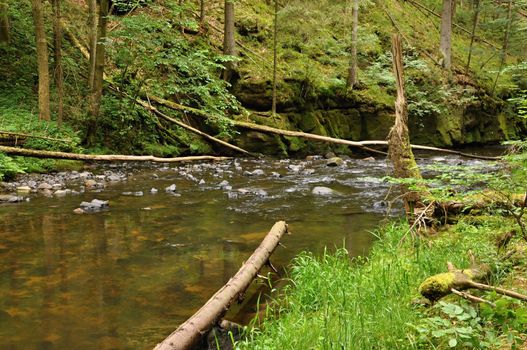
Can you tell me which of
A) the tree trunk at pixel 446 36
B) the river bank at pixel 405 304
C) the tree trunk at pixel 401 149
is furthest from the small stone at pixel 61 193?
the tree trunk at pixel 446 36

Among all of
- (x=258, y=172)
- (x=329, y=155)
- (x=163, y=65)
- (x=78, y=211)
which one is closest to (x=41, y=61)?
(x=163, y=65)

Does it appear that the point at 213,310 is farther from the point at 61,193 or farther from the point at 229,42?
the point at 229,42

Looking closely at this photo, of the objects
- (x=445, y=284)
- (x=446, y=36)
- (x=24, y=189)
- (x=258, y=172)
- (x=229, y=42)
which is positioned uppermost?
(x=446, y=36)

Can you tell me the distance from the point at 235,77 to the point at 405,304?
14.6m

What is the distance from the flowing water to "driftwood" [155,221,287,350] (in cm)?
33

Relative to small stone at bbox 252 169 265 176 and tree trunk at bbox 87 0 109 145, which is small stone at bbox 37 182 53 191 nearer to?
tree trunk at bbox 87 0 109 145

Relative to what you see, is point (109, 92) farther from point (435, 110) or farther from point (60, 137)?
point (435, 110)

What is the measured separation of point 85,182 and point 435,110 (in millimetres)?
15526

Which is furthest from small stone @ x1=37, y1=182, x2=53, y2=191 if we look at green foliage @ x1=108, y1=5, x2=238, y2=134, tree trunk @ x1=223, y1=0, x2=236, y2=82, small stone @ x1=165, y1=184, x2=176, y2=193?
tree trunk @ x1=223, y1=0, x2=236, y2=82

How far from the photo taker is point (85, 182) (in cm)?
1050

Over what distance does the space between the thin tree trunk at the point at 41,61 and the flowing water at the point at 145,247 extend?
3.64 meters

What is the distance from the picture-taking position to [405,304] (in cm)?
341

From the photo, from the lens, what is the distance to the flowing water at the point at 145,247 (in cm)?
408

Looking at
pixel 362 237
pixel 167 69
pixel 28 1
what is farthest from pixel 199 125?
pixel 362 237
